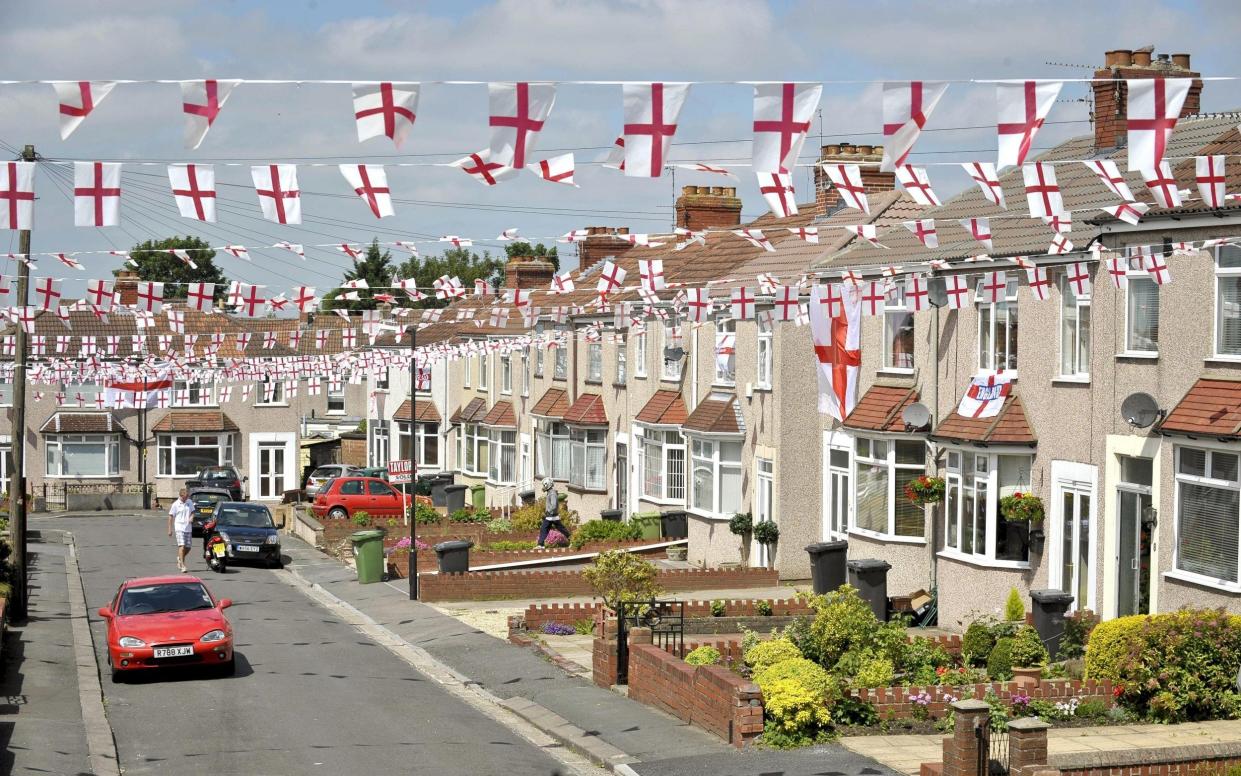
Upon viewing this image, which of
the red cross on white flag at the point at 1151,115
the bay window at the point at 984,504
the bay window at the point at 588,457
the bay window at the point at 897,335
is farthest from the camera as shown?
the bay window at the point at 588,457

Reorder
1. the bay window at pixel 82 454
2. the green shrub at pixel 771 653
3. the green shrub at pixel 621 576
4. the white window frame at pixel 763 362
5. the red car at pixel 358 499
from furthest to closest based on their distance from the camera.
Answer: the bay window at pixel 82 454 → the red car at pixel 358 499 → the white window frame at pixel 763 362 → the green shrub at pixel 621 576 → the green shrub at pixel 771 653

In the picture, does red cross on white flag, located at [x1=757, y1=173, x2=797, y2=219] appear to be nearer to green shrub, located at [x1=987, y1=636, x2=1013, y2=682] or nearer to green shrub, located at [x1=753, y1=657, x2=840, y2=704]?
green shrub, located at [x1=753, y1=657, x2=840, y2=704]

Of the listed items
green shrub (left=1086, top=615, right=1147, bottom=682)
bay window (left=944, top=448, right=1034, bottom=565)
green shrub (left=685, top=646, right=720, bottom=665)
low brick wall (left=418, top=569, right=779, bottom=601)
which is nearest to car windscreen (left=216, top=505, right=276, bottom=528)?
low brick wall (left=418, top=569, right=779, bottom=601)

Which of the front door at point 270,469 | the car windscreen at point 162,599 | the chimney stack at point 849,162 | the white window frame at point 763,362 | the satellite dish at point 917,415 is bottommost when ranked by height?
the front door at point 270,469

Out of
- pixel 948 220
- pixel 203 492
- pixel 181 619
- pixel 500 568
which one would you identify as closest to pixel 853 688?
pixel 181 619

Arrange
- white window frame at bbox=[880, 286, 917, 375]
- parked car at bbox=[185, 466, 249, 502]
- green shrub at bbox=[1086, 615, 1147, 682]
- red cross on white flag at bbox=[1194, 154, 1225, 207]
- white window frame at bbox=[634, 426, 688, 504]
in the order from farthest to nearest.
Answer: parked car at bbox=[185, 466, 249, 502] < white window frame at bbox=[634, 426, 688, 504] < white window frame at bbox=[880, 286, 917, 375] < green shrub at bbox=[1086, 615, 1147, 682] < red cross on white flag at bbox=[1194, 154, 1225, 207]

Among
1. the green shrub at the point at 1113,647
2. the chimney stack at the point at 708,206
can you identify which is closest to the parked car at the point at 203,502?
the chimney stack at the point at 708,206

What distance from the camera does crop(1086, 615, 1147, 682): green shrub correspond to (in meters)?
15.8

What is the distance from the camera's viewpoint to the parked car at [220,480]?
5650 centimetres

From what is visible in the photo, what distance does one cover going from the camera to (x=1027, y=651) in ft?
58.9

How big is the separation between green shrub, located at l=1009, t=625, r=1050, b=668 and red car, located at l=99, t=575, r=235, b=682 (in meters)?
10.2

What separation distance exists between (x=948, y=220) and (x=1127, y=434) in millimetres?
7076

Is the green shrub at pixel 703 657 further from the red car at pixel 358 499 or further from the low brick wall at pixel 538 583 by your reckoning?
the red car at pixel 358 499

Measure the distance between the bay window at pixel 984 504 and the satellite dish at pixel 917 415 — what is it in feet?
2.72
